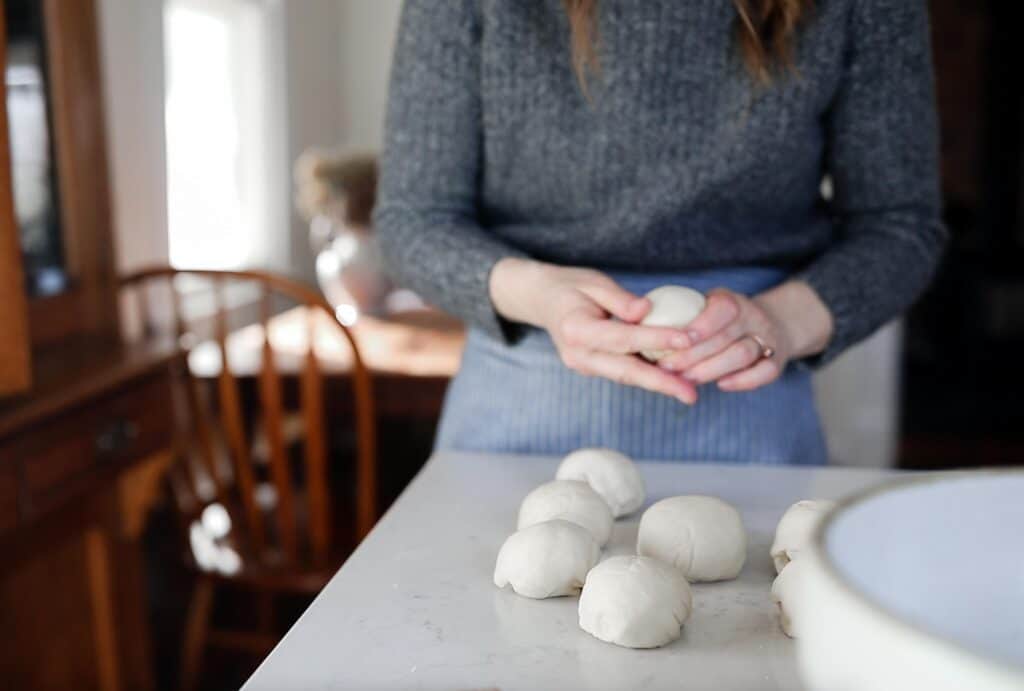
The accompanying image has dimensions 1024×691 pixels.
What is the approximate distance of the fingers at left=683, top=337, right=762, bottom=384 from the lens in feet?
2.59

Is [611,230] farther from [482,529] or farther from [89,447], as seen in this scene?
[89,447]

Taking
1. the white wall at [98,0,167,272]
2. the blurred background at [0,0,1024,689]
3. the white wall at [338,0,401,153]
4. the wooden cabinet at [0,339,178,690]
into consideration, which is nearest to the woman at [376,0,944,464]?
the blurred background at [0,0,1024,689]

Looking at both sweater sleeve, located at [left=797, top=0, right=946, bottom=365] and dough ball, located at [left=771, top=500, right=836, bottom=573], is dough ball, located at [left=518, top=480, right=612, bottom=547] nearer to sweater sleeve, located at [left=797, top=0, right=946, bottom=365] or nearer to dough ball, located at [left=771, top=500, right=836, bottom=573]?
dough ball, located at [left=771, top=500, right=836, bottom=573]

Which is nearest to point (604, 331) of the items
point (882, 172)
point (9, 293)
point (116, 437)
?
point (882, 172)

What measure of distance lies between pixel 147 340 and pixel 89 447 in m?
0.35

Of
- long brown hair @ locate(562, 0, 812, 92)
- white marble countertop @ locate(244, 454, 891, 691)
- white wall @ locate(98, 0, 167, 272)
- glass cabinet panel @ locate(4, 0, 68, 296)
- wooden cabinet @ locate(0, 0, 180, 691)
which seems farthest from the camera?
Result: white wall @ locate(98, 0, 167, 272)

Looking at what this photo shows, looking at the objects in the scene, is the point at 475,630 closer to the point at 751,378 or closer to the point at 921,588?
the point at 921,588

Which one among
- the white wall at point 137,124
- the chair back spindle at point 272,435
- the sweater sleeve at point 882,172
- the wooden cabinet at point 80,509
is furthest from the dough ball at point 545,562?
the white wall at point 137,124

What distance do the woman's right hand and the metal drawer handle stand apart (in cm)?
88

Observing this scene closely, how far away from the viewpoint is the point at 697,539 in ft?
1.89

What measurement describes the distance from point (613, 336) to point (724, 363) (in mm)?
85

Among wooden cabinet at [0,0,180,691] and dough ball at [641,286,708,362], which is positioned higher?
dough ball at [641,286,708,362]

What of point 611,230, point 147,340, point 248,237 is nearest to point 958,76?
point 248,237

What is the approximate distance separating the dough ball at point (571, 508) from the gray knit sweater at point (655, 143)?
0.95ft
